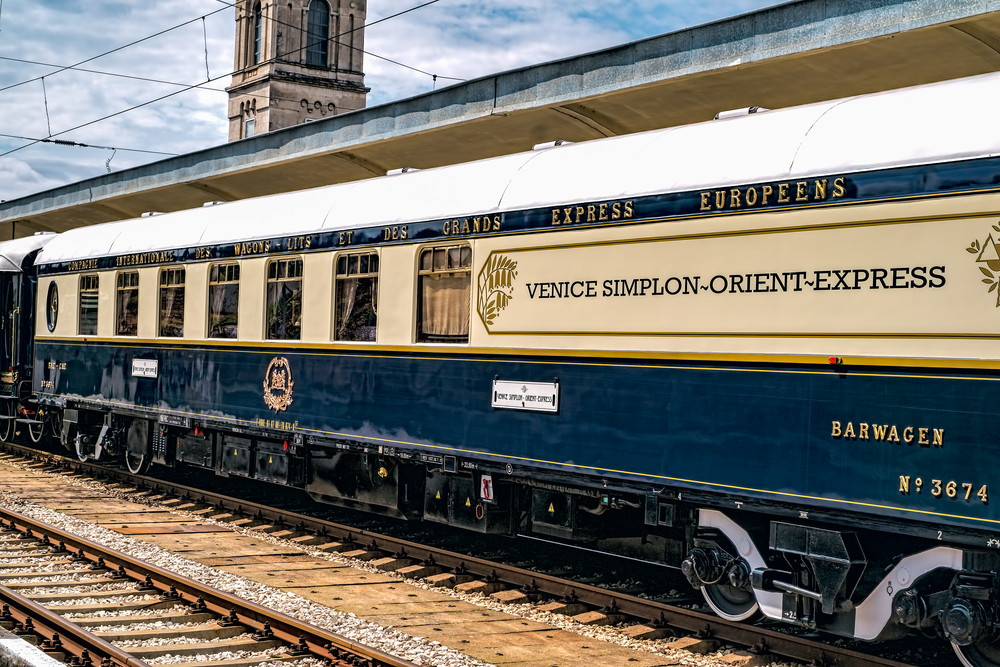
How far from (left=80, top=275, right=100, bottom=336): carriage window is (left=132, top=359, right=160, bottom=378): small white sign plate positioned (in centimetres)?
156

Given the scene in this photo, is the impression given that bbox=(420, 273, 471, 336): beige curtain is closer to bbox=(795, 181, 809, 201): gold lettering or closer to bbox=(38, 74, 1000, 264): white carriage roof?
bbox=(38, 74, 1000, 264): white carriage roof

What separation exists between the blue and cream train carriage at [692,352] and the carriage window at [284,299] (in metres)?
0.05

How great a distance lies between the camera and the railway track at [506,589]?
7.33 meters

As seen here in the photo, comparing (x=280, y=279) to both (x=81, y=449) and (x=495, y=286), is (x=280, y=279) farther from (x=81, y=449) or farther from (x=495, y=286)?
(x=81, y=449)

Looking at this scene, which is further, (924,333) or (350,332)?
(350,332)

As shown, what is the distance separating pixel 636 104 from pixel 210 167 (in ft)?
37.5

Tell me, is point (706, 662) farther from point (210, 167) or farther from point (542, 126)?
point (210, 167)

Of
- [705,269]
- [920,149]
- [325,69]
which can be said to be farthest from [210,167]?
[325,69]

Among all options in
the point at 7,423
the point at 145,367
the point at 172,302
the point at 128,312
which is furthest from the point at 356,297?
the point at 7,423

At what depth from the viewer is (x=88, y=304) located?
16656mm

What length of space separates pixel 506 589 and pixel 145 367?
7.68 m

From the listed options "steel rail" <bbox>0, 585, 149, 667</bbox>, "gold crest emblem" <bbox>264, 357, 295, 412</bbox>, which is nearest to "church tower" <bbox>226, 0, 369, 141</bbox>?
"gold crest emblem" <bbox>264, 357, 295, 412</bbox>

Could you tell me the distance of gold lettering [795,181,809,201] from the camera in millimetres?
7008

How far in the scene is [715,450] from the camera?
7473mm
